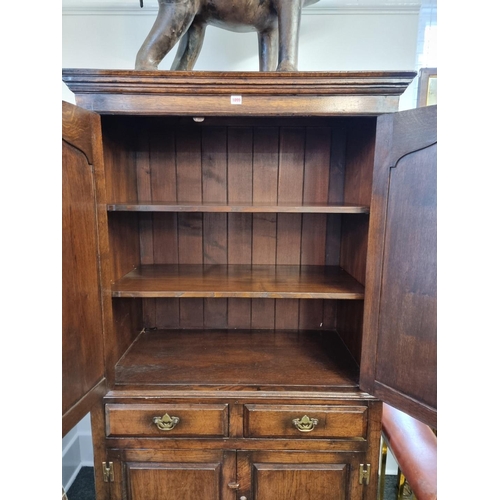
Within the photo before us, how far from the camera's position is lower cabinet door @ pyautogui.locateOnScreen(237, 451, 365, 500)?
1.07 metres

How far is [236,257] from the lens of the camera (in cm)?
144

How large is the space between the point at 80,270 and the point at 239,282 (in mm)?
527

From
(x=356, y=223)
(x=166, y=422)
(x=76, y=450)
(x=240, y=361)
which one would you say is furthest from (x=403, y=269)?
(x=76, y=450)

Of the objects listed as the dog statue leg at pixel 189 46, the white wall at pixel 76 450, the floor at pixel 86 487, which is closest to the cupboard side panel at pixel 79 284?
the dog statue leg at pixel 189 46

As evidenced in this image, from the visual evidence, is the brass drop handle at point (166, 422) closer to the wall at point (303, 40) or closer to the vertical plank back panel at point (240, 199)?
the vertical plank back panel at point (240, 199)

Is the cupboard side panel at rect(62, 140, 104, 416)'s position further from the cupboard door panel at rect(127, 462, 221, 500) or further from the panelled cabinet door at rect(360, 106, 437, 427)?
the panelled cabinet door at rect(360, 106, 437, 427)

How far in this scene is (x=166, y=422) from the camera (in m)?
1.04

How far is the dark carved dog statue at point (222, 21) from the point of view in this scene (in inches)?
38.5

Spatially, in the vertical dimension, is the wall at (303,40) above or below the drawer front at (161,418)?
above

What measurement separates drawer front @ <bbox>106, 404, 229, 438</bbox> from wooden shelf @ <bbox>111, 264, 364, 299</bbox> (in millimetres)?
373

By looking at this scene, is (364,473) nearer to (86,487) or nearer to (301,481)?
(301,481)

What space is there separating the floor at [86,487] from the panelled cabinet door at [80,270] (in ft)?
3.61

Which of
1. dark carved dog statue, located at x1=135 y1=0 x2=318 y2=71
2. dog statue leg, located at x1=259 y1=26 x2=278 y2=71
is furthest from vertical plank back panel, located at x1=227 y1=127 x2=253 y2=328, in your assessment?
dark carved dog statue, located at x1=135 y1=0 x2=318 y2=71
